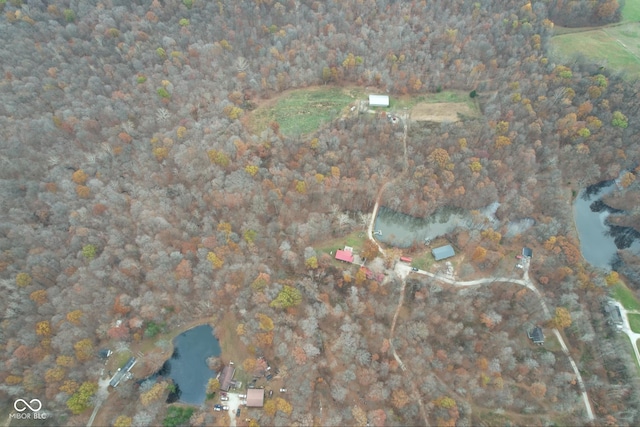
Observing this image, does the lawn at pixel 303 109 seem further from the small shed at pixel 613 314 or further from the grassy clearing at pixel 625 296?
the grassy clearing at pixel 625 296

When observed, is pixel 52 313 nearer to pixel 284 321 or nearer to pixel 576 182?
pixel 284 321

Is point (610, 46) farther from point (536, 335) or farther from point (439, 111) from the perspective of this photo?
point (536, 335)

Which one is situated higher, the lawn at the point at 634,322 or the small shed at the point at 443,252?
the small shed at the point at 443,252

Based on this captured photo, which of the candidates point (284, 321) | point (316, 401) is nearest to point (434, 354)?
point (316, 401)

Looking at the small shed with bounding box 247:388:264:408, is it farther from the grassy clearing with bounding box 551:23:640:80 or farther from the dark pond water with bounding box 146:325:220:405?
the grassy clearing with bounding box 551:23:640:80

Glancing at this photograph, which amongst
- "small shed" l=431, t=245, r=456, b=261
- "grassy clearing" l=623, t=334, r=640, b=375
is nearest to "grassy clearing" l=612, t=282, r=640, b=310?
"grassy clearing" l=623, t=334, r=640, b=375
